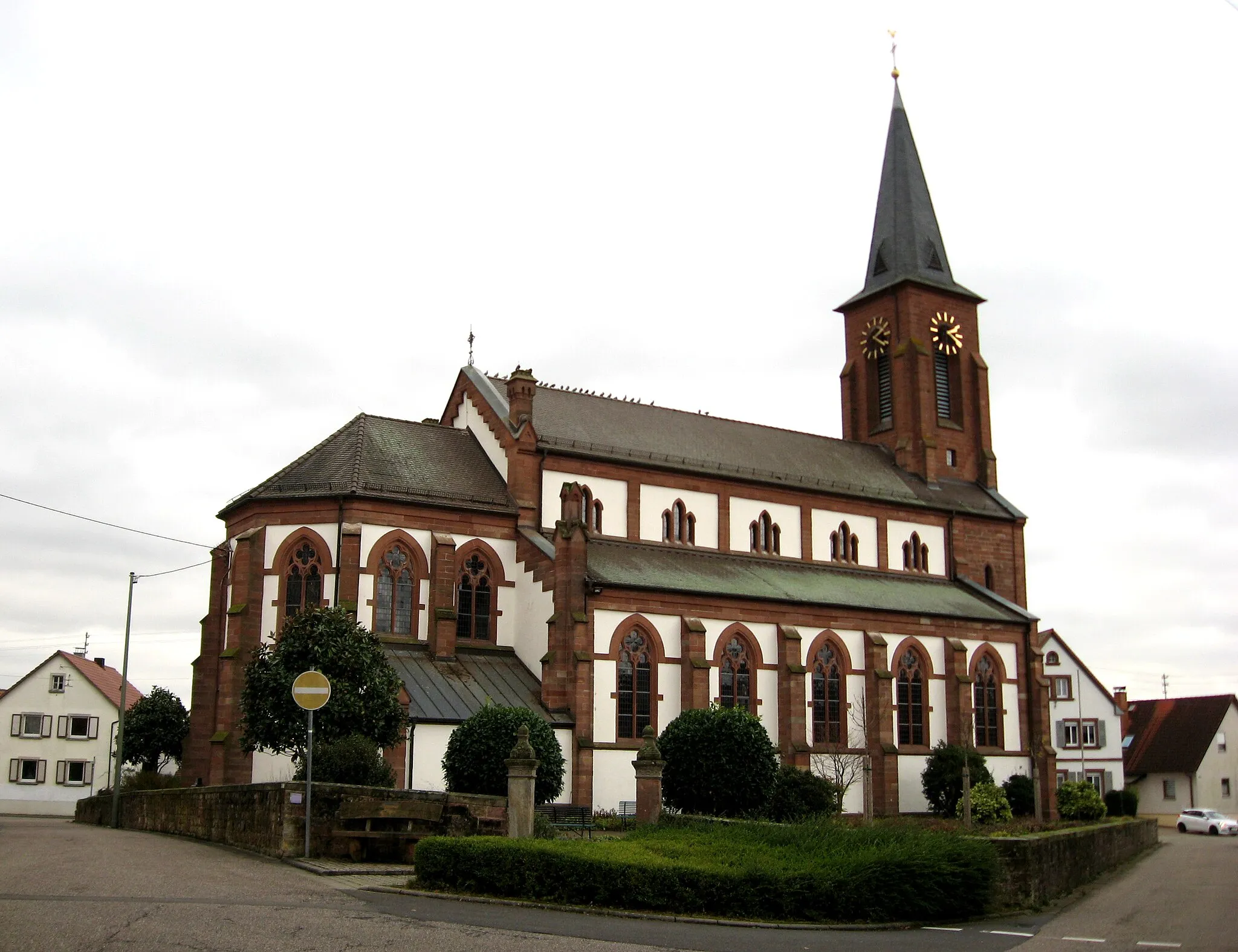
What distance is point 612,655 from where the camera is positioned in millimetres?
41312

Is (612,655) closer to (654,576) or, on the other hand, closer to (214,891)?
(654,576)

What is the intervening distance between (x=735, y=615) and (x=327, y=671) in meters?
17.8

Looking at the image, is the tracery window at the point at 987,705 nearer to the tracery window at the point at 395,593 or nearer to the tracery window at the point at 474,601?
the tracery window at the point at 474,601

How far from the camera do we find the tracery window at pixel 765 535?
5081cm

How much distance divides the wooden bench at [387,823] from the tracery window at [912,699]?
28.5 metres

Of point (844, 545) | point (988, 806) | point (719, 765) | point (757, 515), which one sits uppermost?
point (757, 515)

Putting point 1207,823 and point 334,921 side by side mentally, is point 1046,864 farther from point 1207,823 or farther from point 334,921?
point 1207,823

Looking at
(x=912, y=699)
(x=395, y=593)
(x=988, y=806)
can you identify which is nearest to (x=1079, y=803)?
(x=912, y=699)

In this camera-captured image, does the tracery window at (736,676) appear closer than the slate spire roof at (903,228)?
Yes

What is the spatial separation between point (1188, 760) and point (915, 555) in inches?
1141

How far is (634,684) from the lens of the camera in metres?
41.8

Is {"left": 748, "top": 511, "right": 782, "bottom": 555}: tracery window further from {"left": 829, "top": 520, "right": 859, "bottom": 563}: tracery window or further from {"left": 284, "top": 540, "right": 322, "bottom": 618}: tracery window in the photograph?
{"left": 284, "top": 540, "right": 322, "bottom": 618}: tracery window

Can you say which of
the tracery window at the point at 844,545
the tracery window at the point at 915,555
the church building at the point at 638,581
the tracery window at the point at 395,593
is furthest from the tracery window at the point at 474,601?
the tracery window at the point at 915,555

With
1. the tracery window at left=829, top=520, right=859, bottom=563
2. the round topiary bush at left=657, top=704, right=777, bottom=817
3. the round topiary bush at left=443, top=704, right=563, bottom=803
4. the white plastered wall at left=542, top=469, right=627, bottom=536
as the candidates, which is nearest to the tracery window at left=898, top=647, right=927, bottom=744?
the tracery window at left=829, top=520, right=859, bottom=563
